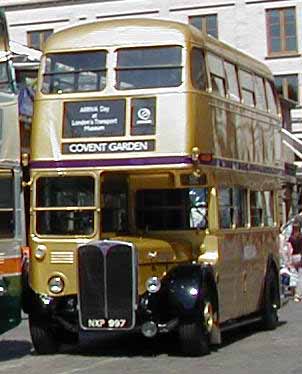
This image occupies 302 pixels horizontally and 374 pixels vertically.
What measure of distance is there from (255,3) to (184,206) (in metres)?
38.5

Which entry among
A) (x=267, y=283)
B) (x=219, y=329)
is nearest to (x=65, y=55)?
(x=219, y=329)

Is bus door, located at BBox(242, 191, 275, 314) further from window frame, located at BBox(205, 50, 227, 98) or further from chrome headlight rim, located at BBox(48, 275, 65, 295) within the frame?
chrome headlight rim, located at BBox(48, 275, 65, 295)

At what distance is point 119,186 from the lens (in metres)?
14.7

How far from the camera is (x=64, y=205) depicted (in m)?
13.8

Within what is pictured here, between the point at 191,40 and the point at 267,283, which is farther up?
the point at 191,40

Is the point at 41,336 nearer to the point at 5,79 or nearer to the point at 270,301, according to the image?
the point at 5,79

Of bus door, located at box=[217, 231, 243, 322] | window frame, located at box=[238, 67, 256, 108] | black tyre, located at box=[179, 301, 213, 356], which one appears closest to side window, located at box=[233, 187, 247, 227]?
bus door, located at box=[217, 231, 243, 322]

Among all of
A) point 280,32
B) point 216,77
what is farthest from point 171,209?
point 280,32

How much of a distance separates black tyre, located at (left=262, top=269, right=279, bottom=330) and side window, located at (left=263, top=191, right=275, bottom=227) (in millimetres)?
867

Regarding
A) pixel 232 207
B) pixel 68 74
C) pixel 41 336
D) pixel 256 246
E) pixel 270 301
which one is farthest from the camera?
pixel 270 301

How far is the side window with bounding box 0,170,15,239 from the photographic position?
1312 centimetres

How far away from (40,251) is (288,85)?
39.6 m

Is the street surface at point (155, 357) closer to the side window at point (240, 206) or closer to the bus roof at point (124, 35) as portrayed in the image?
the side window at point (240, 206)

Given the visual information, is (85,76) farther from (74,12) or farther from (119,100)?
(74,12)
